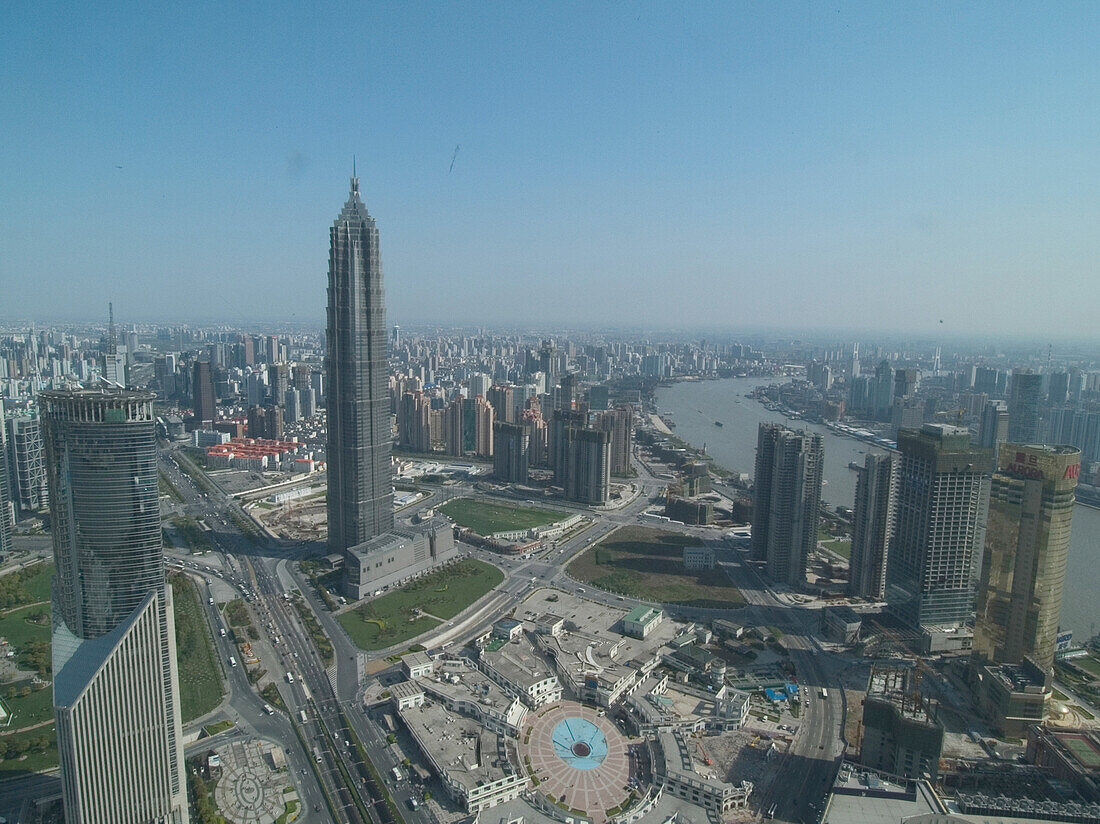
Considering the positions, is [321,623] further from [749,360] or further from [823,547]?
[749,360]

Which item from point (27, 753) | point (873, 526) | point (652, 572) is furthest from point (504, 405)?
point (27, 753)

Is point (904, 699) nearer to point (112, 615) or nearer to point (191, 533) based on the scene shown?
point (112, 615)

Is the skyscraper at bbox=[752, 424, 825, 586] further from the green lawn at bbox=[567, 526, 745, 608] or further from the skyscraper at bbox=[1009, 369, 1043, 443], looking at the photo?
the skyscraper at bbox=[1009, 369, 1043, 443]

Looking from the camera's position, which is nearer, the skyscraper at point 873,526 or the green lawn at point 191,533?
the skyscraper at point 873,526

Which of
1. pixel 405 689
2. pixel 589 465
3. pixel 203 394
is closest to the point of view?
pixel 405 689

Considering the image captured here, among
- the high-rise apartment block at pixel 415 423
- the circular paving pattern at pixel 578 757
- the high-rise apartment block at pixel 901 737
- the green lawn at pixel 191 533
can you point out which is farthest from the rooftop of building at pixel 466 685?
the high-rise apartment block at pixel 415 423

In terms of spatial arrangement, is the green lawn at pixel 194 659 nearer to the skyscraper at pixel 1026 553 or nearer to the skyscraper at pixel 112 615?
the skyscraper at pixel 112 615
